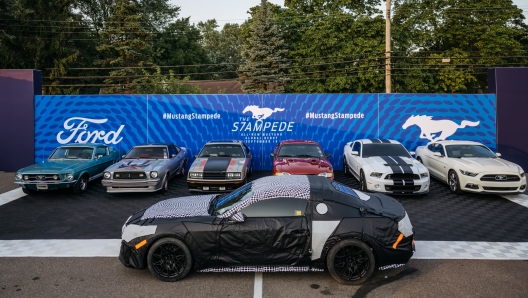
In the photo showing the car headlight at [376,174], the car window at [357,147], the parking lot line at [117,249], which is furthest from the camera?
the car window at [357,147]

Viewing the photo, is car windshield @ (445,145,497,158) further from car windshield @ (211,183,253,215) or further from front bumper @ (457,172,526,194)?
car windshield @ (211,183,253,215)

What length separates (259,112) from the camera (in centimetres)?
1627

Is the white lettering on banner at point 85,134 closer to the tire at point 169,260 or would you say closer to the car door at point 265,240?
the tire at point 169,260

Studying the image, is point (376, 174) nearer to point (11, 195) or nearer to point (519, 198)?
point (519, 198)

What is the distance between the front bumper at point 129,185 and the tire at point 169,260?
18.8 ft

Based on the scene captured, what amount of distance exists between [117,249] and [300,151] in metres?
6.71

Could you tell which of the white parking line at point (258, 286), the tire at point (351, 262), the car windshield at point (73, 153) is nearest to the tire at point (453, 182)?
the tire at point (351, 262)

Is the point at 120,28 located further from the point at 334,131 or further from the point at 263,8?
the point at 334,131

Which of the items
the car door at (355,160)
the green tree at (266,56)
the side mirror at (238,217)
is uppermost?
the green tree at (266,56)

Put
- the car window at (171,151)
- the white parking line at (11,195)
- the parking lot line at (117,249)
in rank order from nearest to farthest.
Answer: the parking lot line at (117,249), the white parking line at (11,195), the car window at (171,151)

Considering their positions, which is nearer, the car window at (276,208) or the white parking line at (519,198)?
the car window at (276,208)

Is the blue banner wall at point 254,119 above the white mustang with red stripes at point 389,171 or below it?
above

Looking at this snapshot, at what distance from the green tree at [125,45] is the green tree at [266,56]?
10.5m

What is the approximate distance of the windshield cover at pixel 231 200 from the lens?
6062mm
